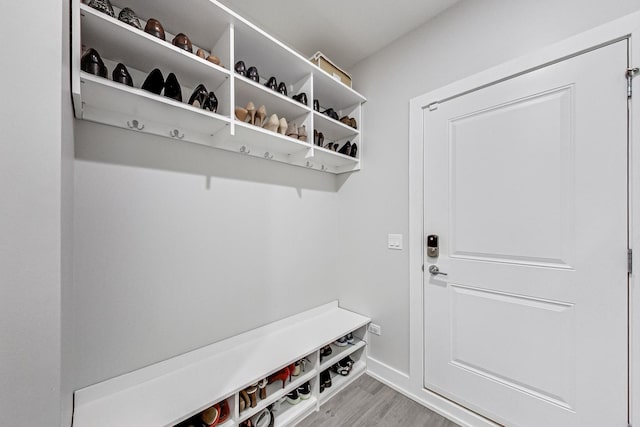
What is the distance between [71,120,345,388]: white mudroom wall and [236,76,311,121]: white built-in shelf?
365 mm

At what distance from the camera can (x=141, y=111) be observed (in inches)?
44.5

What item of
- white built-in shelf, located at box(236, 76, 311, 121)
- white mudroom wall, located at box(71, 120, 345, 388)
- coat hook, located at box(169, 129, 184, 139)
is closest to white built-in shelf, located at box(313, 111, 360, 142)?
white built-in shelf, located at box(236, 76, 311, 121)

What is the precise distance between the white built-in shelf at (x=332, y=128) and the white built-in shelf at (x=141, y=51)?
28.3 inches

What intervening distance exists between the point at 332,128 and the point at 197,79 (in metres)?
1.00

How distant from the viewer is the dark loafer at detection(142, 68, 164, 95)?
1.10 meters

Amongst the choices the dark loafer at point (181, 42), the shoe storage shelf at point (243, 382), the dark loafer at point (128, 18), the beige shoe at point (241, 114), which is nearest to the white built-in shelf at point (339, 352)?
the shoe storage shelf at point (243, 382)

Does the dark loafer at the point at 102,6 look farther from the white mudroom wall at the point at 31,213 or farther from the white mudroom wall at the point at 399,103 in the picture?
the white mudroom wall at the point at 399,103

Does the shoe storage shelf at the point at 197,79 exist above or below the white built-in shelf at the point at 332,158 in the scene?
above

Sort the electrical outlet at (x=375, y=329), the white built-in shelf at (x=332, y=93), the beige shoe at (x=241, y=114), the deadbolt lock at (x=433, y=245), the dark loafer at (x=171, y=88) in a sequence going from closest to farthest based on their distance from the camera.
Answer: the dark loafer at (x=171, y=88) < the beige shoe at (x=241, y=114) < the deadbolt lock at (x=433, y=245) < the white built-in shelf at (x=332, y=93) < the electrical outlet at (x=375, y=329)

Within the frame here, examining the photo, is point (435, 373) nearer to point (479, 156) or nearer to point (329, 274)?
point (329, 274)

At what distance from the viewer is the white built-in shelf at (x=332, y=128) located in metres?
1.77

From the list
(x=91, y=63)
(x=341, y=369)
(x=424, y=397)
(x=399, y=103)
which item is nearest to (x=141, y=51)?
(x=91, y=63)

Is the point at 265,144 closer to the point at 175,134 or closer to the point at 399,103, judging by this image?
the point at 175,134

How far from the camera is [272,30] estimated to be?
5.56ft
